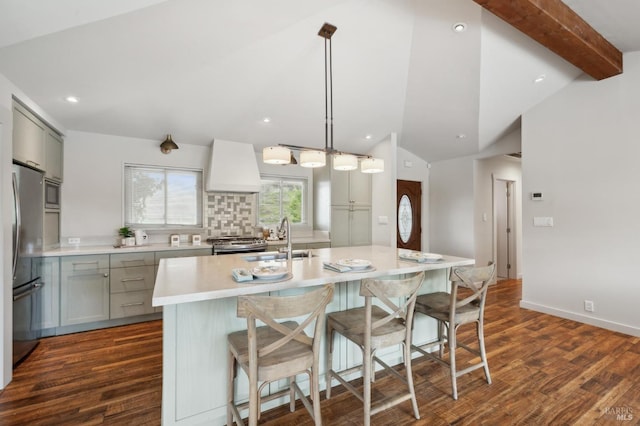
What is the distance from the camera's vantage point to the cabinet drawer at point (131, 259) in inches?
131

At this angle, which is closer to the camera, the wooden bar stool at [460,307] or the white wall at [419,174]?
the wooden bar stool at [460,307]

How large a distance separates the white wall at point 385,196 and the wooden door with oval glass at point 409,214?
3.02 feet

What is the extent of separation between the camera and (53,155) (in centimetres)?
328

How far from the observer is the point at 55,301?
3064 millimetres

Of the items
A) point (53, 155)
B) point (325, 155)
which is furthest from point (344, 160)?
point (53, 155)

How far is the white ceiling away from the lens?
2176 mm

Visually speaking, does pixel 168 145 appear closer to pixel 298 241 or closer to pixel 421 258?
pixel 298 241

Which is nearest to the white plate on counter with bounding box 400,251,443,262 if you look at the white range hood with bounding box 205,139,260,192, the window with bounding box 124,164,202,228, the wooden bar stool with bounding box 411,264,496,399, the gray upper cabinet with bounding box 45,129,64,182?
the wooden bar stool with bounding box 411,264,496,399

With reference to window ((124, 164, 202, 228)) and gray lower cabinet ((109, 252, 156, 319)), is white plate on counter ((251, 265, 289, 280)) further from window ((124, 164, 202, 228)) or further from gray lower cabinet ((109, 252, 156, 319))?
window ((124, 164, 202, 228))

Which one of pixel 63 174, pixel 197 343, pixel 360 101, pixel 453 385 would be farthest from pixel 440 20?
pixel 63 174

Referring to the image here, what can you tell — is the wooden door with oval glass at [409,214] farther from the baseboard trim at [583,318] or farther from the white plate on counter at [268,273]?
the white plate on counter at [268,273]

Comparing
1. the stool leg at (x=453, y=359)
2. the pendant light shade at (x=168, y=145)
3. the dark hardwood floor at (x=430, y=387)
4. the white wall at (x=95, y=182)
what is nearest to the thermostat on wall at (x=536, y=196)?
the dark hardwood floor at (x=430, y=387)

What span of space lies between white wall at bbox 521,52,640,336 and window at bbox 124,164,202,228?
15.4ft

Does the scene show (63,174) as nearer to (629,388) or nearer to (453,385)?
(453,385)
